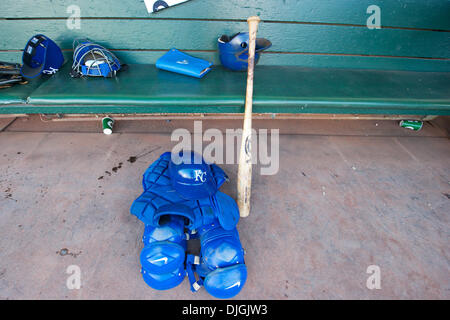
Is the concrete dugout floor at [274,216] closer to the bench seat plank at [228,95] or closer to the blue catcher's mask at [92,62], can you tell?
the bench seat plank at [228,95]

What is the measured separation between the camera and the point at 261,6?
205 cm

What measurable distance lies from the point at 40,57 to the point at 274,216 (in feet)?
7.14

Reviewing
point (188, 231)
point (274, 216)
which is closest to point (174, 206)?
point (188, 231)

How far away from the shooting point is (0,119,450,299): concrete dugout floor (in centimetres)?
138

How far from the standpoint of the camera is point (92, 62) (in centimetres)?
190

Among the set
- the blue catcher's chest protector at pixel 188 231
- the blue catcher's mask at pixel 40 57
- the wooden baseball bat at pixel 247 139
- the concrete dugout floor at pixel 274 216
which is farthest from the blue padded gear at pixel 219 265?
the blue catcher's mask at pixel 40 57

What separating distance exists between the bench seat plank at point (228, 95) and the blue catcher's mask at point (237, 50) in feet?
0.26

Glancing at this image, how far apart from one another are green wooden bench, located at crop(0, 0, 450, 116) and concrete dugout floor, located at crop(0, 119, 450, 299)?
0.52m

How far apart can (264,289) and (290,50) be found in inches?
75.7

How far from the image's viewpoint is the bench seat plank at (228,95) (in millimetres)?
1736

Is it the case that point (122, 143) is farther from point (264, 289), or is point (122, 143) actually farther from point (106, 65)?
point (264, 289)

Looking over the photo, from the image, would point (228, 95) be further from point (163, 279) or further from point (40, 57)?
point (40, 57)

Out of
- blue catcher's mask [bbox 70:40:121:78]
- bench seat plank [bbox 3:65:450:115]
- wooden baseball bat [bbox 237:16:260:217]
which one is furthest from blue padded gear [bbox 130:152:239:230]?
blue catcher's mask [bbox 70:40:121:78]

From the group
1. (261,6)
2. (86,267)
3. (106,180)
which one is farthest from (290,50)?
(86,267)
